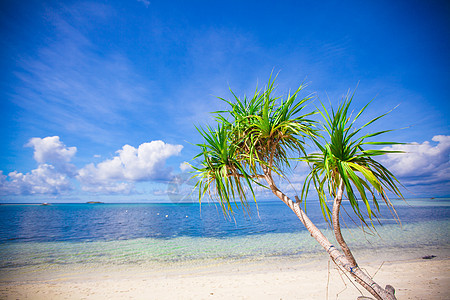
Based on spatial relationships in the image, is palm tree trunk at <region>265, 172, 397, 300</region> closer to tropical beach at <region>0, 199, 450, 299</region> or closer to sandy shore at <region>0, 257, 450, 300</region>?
tropical beach at <region>0, 199, 450, 299</region>

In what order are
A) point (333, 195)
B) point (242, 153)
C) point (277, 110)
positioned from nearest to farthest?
1. point (333, 195)
2. point (277, 110)
3. point (242, 153)

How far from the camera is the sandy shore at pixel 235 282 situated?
17.4 feet

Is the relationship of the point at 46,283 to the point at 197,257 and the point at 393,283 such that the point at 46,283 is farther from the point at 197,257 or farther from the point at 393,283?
the point at 393,283

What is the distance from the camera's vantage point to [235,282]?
6312 mm

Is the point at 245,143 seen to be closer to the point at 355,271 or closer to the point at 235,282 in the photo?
the point at 355,271

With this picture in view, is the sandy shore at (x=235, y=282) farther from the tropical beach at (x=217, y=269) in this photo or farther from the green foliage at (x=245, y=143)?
the green foliage at (x=245, y=143)

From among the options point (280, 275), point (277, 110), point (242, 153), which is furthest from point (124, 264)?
point (277, 110)

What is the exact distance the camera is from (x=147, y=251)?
11125mm

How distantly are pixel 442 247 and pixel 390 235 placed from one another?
335 cm

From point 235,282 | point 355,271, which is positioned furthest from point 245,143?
point 235,282

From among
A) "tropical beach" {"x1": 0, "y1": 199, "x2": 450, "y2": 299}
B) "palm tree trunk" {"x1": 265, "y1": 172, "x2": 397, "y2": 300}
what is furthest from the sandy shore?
"palm tree trunk" {"x1": 265, "y1": 172, "x2": 397, "y2": 300}

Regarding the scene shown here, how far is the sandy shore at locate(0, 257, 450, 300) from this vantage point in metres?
5.32

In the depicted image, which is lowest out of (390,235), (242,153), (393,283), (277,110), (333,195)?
(390,235)

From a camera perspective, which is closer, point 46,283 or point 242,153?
point 242,153
